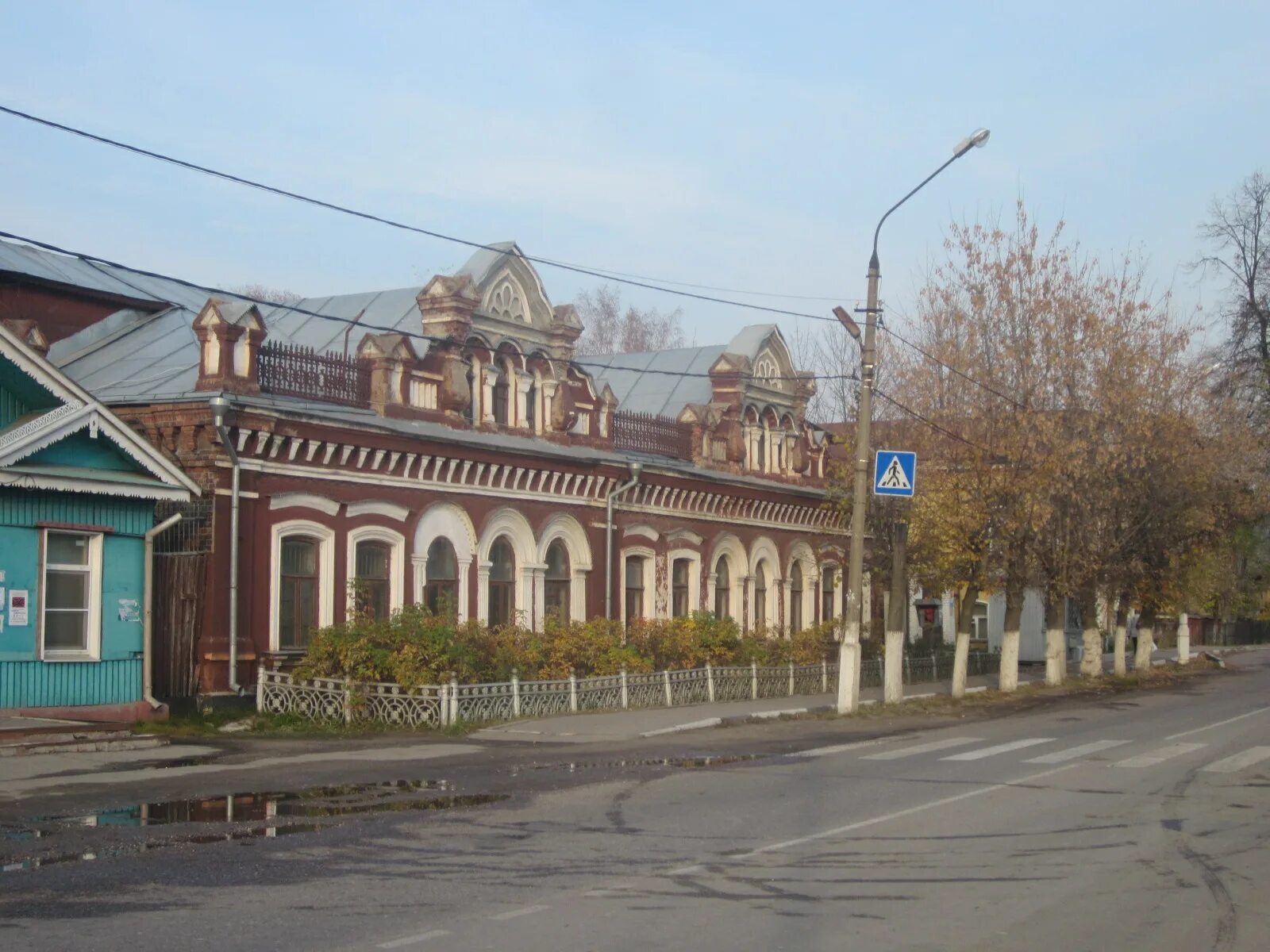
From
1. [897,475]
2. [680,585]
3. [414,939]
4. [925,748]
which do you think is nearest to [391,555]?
[897,475]

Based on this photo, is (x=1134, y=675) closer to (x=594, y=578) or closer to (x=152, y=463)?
(x=594, y=578)

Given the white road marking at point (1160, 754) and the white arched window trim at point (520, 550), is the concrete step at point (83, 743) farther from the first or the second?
the white road marking at point (1160, 754)

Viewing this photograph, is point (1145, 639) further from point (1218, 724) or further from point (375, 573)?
point (375, 573)

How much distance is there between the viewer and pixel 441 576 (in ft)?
87.3

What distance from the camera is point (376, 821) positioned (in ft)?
39.3

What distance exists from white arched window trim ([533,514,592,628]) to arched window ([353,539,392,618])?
430 centimetres

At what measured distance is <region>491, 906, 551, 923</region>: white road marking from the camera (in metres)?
8.24

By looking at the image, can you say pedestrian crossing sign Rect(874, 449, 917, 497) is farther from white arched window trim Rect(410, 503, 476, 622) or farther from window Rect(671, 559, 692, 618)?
window Rect(671, 559, 692, 618)

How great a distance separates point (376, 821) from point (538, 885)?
315 cm

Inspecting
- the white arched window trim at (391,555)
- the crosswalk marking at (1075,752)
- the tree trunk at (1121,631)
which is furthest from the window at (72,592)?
the tree trunk at (1121,631)

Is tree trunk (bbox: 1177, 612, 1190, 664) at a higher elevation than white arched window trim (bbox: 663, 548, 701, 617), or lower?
lower

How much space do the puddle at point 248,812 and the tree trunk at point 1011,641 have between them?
1909 centimetres

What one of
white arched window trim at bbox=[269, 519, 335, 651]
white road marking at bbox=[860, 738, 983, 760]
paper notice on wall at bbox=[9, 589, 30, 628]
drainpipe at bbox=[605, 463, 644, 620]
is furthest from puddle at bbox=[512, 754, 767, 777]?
drainpipe at bbox=[605, 463, 644, 620]

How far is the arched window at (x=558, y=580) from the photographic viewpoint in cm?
2945
